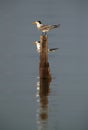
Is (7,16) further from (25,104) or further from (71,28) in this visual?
(25,104)

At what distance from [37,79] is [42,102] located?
502 centimetres

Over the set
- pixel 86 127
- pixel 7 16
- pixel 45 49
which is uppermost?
pixel 7 16

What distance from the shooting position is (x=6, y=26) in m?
54.2

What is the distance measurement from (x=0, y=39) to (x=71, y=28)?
32.3ft

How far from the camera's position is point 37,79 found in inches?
957

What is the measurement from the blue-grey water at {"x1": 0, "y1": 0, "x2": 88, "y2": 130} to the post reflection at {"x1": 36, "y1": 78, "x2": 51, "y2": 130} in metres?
0.02

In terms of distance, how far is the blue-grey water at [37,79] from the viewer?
16920 mm

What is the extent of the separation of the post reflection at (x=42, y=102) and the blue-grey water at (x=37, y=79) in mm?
18

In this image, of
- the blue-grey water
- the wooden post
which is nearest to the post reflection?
the blue-grey water

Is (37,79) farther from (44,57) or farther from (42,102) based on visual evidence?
(42,102)

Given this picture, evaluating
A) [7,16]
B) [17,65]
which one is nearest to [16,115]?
[17,65]

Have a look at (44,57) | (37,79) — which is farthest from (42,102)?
(37,79)

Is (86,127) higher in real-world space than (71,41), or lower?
lower

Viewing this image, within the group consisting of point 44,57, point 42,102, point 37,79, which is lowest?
point 42,102
